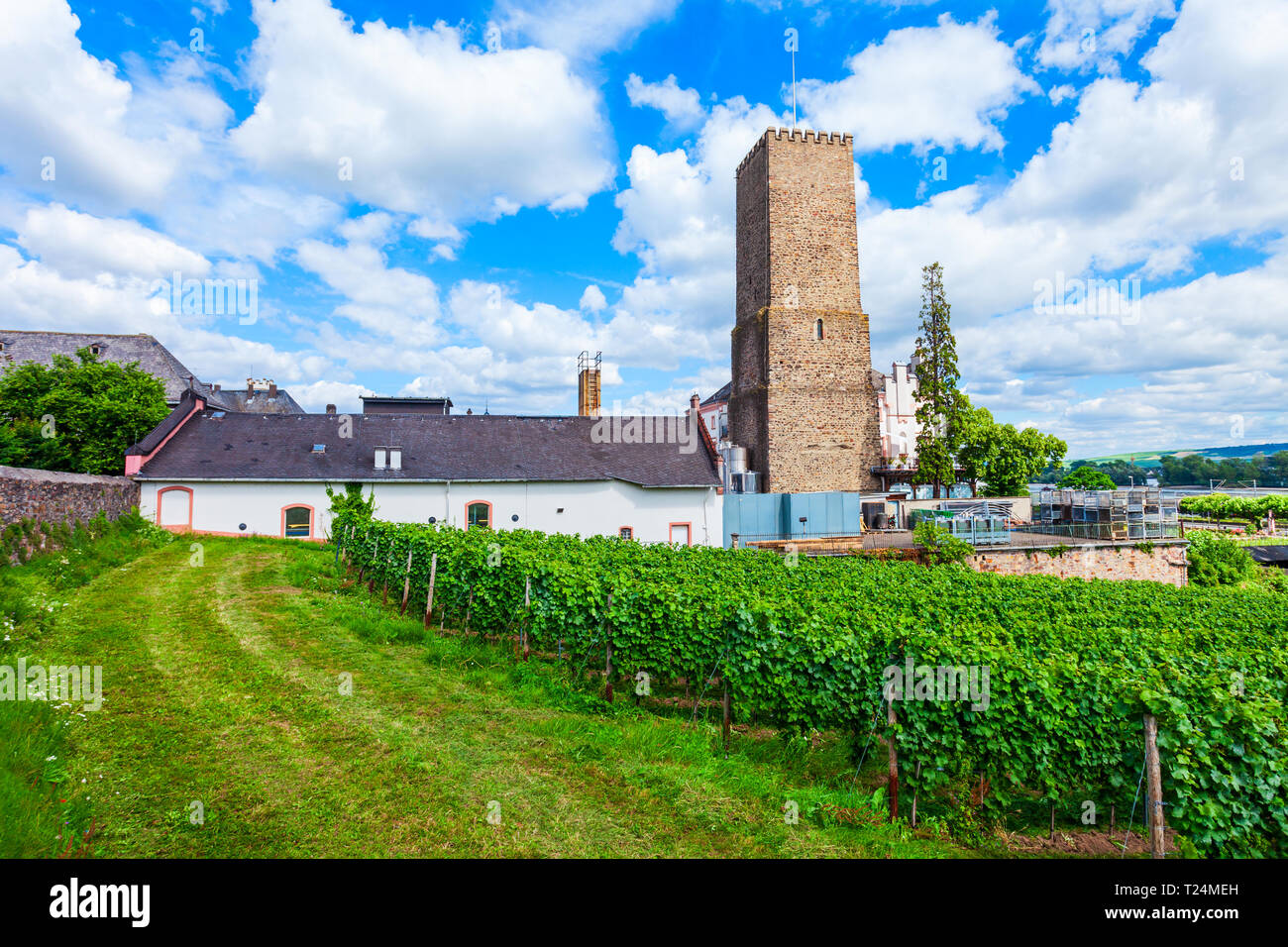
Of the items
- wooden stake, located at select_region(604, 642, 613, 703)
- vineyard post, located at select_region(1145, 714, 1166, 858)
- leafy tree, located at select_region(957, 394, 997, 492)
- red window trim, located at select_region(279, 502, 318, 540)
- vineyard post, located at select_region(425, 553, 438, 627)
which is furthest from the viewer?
leafy tree, located at select_region(957, 394, 997, 492)

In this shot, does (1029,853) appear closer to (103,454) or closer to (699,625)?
(699,625)

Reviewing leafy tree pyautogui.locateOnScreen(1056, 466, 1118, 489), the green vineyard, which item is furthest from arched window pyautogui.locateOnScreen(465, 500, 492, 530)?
leafy tree pyautogui.locateOnScreen(1056, 466, 1118, 489)

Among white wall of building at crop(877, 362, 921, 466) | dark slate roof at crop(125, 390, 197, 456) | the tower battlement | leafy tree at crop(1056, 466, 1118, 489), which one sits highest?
the tower battlement

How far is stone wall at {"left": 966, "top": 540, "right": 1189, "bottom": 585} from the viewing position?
27.6 metres

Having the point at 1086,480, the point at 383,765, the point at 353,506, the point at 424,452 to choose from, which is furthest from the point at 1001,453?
the point at 383,765

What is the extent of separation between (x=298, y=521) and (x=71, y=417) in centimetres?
1022

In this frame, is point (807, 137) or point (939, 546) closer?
point (939, 546)

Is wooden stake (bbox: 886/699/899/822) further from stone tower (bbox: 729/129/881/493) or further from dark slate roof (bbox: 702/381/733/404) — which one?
dark slate roof (bbox: 702/381/733/404)

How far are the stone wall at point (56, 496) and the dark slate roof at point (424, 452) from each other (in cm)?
238

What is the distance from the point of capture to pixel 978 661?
6.94 m

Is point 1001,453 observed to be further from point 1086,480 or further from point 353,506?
point 353,506

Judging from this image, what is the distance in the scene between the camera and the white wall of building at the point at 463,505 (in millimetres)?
25297

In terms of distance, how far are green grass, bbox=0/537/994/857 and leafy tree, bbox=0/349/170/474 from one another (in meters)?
18.8

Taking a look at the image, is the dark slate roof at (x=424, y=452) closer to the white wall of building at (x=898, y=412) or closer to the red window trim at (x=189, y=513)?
the red window trim at (x=189, y=513)
